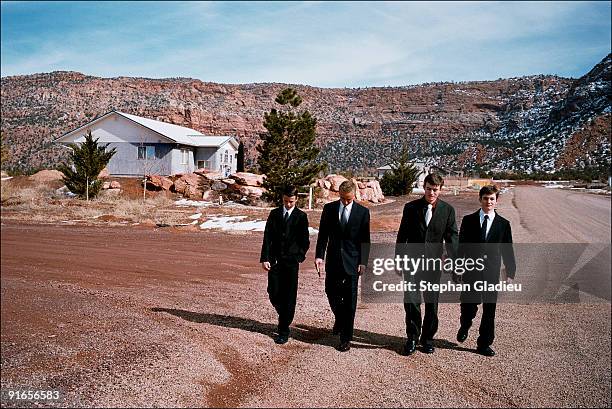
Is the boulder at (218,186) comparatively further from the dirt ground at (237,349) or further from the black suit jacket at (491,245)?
the black suit jacket at (491,245)

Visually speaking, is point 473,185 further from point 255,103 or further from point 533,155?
point 255,103

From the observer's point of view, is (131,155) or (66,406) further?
(131,155)

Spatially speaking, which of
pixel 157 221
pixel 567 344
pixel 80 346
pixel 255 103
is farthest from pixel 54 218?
pixel 255 103

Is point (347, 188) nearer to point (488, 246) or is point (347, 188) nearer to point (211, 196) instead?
point (488, 246)

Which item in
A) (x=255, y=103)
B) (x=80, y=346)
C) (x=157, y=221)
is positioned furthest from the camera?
(x=255, y=103)

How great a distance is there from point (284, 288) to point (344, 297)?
2.40ft

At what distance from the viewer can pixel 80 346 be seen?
4.78m

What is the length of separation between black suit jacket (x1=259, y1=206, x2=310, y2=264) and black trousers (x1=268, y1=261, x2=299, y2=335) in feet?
0.34

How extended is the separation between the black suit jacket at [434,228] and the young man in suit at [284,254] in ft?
3.95

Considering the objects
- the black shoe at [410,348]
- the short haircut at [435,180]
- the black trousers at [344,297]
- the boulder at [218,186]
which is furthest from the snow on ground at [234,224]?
the short haircut at [435,180]

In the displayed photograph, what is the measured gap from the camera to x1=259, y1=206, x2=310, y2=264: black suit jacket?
5.82 m

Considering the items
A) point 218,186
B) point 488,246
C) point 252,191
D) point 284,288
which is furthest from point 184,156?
point 488,246

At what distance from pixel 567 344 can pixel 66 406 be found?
18.7 ft

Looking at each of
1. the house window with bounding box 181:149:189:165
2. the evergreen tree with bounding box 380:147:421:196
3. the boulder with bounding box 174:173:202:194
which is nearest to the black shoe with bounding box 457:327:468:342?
the boulder with bounding box 174:173:202:194
